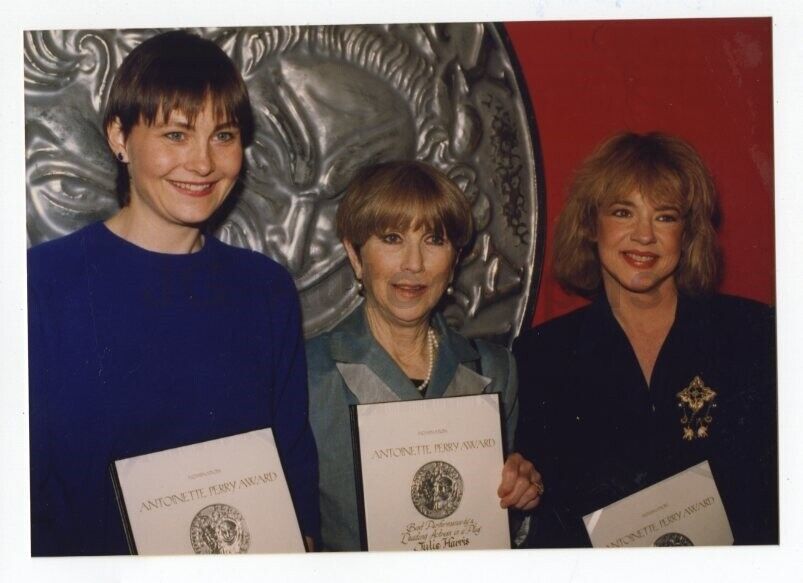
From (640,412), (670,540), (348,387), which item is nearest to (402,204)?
(348,387)

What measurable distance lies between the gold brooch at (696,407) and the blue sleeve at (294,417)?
2.31 ft

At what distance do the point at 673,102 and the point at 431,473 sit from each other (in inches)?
33.2

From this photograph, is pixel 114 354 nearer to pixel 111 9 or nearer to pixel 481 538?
pixel 111 9

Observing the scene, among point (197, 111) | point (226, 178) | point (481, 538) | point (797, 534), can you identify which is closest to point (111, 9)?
point (197, 111)

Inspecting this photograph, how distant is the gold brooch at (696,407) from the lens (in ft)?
5.62

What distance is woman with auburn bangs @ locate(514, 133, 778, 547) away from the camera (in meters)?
Result: 1.70

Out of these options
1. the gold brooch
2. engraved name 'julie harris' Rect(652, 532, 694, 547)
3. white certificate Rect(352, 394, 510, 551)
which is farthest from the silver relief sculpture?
engraved name 'julie harris' Rect(652, 532, 694, 547)

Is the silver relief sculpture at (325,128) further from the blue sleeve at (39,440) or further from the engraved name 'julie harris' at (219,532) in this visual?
the engraved name 'julie harris' at (219,532)

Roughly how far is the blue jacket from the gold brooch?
0.38 metres

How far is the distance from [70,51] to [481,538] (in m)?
1.21

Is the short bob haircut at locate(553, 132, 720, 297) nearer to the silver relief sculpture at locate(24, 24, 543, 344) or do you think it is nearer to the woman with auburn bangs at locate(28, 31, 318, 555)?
the silver relief sculpture at locate(24, 24, 543, 344)

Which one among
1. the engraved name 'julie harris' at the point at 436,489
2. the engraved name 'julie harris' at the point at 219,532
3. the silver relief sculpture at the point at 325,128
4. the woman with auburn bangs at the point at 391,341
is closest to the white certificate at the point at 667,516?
the woman with auburn bangs at the point at 391,341

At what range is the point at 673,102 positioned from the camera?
5.63 ft

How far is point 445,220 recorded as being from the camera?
65.7 inches
